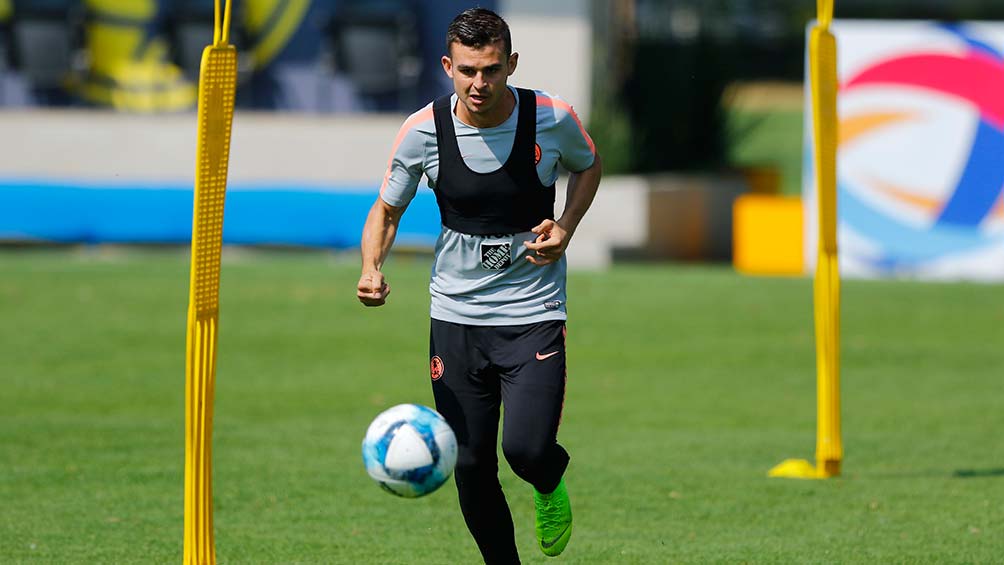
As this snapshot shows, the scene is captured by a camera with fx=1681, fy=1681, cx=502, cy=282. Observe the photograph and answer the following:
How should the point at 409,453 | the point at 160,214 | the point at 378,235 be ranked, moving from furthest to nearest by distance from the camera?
the point at 160,214
the point at 378,235
the point at 409,453

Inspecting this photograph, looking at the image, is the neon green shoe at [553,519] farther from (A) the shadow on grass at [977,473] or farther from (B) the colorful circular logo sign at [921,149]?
(B) the colorful circular logo sign at [921,149]

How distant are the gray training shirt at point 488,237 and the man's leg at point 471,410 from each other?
0.12m

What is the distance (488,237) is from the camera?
Answer: 22.6ft

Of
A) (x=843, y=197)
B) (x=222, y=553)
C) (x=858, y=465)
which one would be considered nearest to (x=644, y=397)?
(x=858, y=465)

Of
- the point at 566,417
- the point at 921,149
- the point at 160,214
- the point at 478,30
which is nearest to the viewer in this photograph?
the point at 478,30

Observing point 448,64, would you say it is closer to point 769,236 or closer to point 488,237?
point 488,237

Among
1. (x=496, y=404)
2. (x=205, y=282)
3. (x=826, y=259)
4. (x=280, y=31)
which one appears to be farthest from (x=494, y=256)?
(x=280, y=31)

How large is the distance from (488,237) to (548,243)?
31 cm

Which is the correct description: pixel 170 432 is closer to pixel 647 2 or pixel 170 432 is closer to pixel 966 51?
pixel 966 51

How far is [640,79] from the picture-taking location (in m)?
26.1

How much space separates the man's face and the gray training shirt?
0.60ft

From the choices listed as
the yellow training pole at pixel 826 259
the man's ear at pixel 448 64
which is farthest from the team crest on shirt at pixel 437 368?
the yellow training pole at pixel 826 259

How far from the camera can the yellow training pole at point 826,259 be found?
32.8ft

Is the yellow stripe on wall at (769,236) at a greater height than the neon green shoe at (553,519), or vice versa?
the neon green shoe at (553,519)
